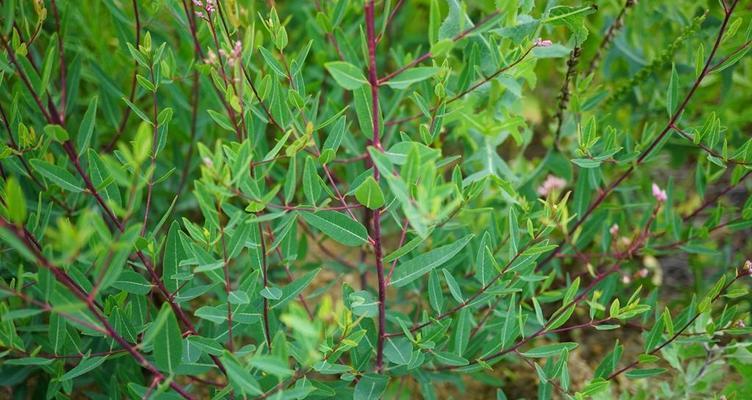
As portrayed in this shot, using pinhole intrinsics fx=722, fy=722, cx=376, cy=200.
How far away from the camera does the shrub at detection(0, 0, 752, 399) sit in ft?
3.54

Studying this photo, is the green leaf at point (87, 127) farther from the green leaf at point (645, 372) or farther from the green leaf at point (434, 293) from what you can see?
the green leaf at point (645, 372)

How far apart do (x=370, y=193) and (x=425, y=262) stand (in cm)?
23

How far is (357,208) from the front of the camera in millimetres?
1671

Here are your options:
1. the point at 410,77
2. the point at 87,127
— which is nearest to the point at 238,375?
the point at 410,77

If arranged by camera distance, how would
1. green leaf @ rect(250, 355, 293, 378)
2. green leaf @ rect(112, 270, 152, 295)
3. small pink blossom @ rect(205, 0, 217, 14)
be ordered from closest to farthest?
green leaf @ rect(250, 355, 293, 378), small pink blossom @ rect(205, 0, 217, 14), green leaf @ rect(112, 270, 152, 295)

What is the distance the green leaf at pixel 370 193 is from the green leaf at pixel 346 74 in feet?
0.45

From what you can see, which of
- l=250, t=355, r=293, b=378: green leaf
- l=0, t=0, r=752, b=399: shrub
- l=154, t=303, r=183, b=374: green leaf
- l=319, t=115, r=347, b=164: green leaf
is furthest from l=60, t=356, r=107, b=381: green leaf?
l=319, t=115, r=347, b=164: green leaf

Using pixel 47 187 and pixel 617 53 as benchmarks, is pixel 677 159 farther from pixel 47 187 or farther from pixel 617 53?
pixel 47 187

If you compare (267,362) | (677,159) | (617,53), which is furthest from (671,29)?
(267,362)

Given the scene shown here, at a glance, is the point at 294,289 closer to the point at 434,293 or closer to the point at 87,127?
the point at 434,293

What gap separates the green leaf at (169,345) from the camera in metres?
1.11

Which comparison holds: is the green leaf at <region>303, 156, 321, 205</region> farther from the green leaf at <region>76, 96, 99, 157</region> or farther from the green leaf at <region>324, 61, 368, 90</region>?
the green leaf at <region>76, 96, 99, 157</region>

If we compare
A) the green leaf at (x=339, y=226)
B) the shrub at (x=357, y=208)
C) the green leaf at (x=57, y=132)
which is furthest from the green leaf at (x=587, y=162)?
the green leaf at (x=57, y=132)

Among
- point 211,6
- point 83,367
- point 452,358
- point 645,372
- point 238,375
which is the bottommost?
point 645,372
